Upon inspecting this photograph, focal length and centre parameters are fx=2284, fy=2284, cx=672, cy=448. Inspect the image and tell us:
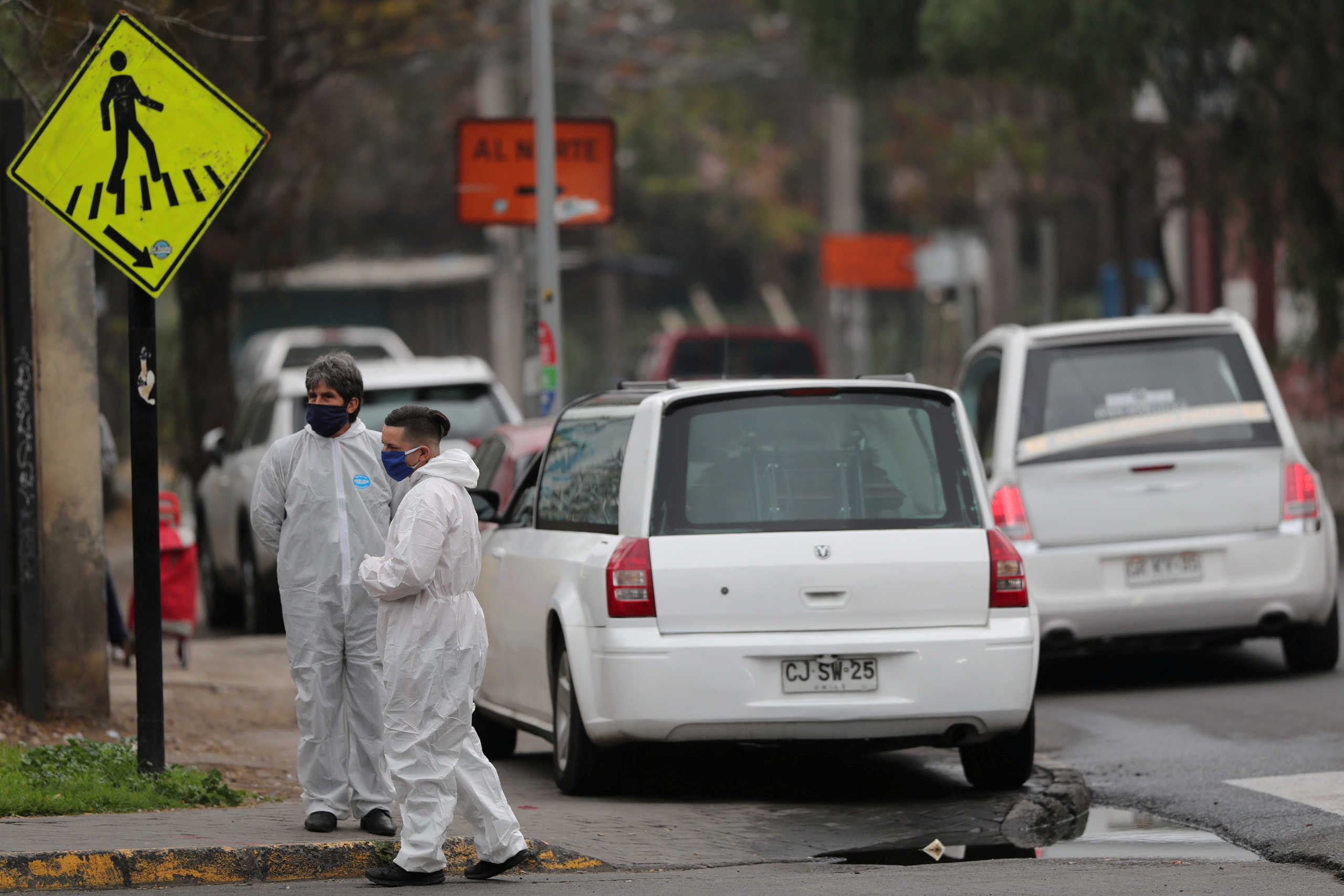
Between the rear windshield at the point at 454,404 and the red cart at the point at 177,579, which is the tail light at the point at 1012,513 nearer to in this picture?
the rear windshield at the point at 454,404

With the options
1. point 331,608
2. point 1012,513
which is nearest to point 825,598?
point 331,608

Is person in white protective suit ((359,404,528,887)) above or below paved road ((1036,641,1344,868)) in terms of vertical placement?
above

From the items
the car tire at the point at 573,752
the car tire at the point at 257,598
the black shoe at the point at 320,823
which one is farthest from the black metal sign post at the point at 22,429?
the car tire at the point at 257,598

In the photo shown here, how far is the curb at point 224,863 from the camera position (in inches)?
268

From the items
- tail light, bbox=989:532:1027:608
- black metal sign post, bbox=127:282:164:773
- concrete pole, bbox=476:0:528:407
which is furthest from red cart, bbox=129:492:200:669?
concrete pole, bbox=476:0:528:407

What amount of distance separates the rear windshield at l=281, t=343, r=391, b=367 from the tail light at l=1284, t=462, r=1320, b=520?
1753 centimetres

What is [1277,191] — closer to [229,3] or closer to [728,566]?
[229,3]

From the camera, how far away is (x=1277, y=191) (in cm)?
2130

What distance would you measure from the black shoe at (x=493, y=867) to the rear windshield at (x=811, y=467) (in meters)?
1.73

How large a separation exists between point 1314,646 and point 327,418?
6.17 metres

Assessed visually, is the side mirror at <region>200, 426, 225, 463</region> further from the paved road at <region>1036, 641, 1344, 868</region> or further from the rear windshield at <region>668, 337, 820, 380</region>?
the rear windshield at <region>668, 337, 820, 380</region>

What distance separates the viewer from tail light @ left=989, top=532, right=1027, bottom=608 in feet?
27.5

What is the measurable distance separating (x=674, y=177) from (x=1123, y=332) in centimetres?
4132

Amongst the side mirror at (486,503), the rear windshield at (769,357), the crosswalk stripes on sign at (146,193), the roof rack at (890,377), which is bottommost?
the side mirror at (486,503)
